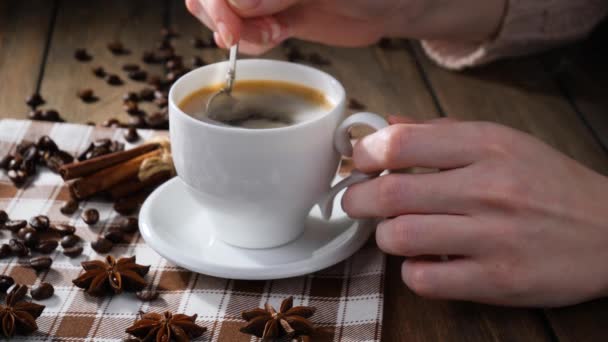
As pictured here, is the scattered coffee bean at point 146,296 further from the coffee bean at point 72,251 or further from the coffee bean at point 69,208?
the coffee bean at point 69,208

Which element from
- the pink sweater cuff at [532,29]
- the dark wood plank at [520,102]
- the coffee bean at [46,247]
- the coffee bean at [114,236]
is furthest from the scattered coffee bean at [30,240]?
the pink sweater cuff at [532,29]

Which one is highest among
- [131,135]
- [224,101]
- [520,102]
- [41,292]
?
[224,101]

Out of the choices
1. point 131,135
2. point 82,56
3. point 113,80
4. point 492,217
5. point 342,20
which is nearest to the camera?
point 492,217

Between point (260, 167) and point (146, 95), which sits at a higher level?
point (260, 167)

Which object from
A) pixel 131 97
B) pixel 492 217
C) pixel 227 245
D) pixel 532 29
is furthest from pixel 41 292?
pixel 532 29

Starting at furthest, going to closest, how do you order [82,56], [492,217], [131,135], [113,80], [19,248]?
[82,56]
[113,80]
[131,135]
[19,248]
[492,217]

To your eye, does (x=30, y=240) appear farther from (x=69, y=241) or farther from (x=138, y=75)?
(x=138, y=75)

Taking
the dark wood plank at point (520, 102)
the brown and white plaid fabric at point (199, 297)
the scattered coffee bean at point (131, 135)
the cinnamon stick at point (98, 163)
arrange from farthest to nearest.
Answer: the dark wood plank at point (520, 102) < the scattered coffee bean at point (131, 135) < the cinnamon stick at point (98, 163) < the brown and white plaid fabric at point (199, 297)

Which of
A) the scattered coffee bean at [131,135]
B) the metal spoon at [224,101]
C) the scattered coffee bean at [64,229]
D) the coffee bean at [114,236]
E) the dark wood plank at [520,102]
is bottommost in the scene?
the dark wood plank at [520,102]

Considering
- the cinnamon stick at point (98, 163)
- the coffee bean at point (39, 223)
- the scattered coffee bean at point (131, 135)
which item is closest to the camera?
the coffee bean at point (39, 223)
